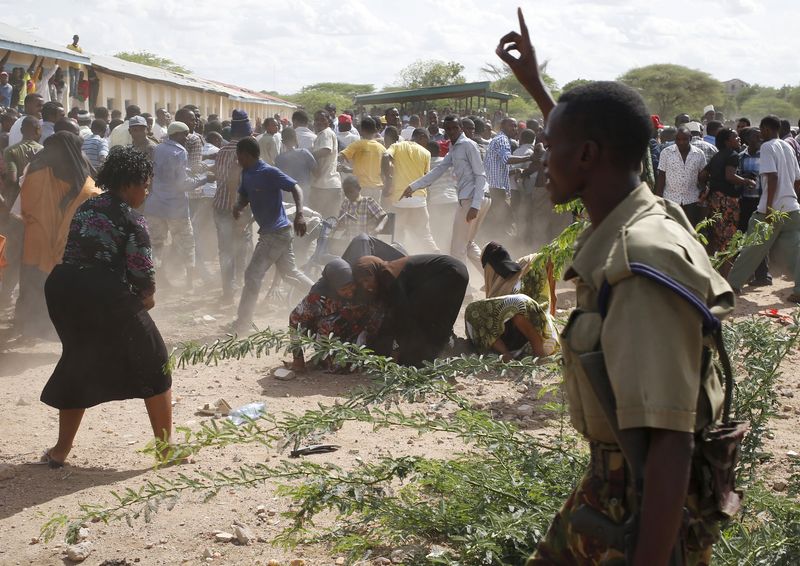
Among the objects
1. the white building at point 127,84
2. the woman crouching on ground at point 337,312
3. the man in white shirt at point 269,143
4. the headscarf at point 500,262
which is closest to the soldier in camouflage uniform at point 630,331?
the woman crouching on ground at point 337,312

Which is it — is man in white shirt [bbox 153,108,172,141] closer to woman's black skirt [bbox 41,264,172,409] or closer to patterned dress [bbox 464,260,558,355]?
patterned dress [bbox 464,260,558,355]

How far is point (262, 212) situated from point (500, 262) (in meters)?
2.23

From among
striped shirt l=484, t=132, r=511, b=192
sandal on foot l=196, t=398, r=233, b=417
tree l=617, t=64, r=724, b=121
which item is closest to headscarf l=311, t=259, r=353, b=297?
sandal on foot l=196, t=398, r=233, b=417

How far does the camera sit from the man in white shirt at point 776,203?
850 cm

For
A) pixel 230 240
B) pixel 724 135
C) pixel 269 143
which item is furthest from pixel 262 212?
pixel 724 135

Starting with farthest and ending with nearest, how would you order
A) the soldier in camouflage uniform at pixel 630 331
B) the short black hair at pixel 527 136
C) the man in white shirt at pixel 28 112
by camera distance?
the short black hair at pixel 527 136 < the man in white shirt at pixel 28 112 < the soldier in camouflage uniform at pixel 630 331

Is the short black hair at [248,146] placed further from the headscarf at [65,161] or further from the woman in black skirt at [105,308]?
the woman in black skirt at [105,308]

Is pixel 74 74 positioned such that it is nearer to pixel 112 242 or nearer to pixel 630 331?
pixel 112 242

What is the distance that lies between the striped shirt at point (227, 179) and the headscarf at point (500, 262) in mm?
2919

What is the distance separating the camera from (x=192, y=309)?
8.57 meters

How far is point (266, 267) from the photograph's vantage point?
25.7 feet

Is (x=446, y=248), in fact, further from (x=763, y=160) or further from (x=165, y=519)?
(x=165, y=519)

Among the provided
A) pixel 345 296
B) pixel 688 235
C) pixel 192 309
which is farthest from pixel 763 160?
pixel 688 235

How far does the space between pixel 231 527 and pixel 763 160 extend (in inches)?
261
